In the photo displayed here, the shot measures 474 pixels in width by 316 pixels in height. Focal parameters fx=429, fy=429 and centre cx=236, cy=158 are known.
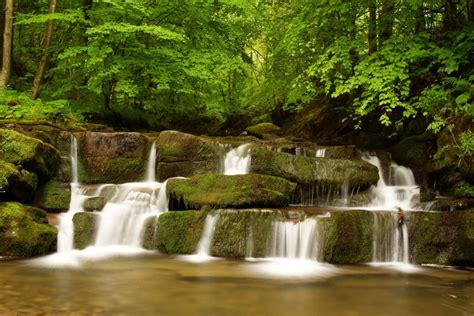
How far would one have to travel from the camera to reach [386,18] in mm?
9797

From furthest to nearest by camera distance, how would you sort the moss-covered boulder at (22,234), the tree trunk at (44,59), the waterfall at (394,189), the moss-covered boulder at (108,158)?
1. the tree trunk at (44,59)
2. the moss-covered boulder at (108,158)
3. the waterfall at (394,189)
4. the moss-covered boulder at (22,234)

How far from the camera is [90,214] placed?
27.3 feet

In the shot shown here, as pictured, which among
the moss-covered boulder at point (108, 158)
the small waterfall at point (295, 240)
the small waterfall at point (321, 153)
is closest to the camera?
the small waterfall at point (295, 240)

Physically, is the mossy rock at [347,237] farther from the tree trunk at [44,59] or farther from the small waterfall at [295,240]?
the tree trunk at [44,59]

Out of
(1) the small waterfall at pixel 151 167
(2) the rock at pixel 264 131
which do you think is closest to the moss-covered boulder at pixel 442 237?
(1) the small waterfall at pixel 151 167

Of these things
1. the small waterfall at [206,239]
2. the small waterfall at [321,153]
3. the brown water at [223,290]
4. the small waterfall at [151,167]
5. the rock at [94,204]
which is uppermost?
the small waterfall at [321,153]

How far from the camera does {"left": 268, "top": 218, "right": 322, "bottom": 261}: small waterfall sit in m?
7.44

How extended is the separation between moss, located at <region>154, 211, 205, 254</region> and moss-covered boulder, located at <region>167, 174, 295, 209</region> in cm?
36

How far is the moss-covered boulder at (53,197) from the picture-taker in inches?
361

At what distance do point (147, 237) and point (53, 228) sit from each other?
169 cm

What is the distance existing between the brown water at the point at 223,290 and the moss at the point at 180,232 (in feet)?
2.79

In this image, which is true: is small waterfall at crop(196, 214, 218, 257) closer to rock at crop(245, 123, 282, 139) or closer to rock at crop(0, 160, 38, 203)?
rock at crop(0, 160, 38, 203)

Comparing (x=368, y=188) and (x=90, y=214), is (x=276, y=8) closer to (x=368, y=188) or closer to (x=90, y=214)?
(x=368, y=188)

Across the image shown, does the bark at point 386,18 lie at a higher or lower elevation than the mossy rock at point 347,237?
higher
